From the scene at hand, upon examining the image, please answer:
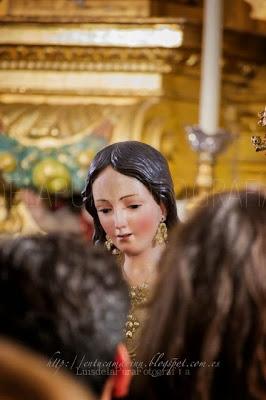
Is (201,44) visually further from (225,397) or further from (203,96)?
Result: (225,397)

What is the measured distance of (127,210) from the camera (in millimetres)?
2453

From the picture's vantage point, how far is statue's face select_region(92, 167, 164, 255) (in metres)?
2.44

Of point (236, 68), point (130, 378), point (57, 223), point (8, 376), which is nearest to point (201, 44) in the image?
point (236, 68)

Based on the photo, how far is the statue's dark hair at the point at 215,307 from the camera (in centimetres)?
149

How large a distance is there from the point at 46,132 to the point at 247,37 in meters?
0.71

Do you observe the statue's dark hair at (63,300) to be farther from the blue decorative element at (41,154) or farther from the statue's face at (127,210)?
the blue decorative element at (41,154)

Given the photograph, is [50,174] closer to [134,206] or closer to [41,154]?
[41,154]

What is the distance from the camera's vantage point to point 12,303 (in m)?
1.41

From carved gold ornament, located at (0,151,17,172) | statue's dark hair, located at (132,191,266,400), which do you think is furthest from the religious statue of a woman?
carved gold ornament, located at (0,151,17,172)

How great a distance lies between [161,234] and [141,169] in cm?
11

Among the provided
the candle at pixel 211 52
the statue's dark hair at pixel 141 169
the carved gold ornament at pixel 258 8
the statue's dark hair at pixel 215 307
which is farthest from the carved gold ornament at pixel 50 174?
the statue's dark hair at pixel 215 307

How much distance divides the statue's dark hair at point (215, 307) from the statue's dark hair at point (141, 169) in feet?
3.00

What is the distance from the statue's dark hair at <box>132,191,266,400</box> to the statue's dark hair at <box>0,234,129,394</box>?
5cm

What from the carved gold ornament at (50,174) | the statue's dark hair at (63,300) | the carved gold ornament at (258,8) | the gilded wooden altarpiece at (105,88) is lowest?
the carved gold ornament at (50,174)
